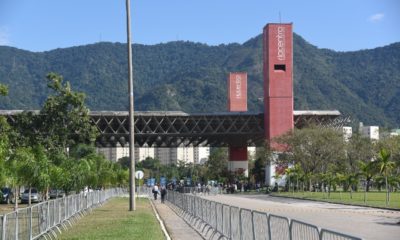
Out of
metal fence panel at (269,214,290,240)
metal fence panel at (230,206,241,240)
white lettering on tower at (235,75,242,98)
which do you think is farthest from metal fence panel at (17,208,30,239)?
white lettering on tower at (235,75,242,98)

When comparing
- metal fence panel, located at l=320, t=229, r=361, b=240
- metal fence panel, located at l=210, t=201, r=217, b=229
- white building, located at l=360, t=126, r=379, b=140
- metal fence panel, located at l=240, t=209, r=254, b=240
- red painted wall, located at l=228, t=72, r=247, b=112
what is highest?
red painted wall, located at l=228, t=72, r=247, b=112

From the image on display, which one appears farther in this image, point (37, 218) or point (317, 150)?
point (317, 150)

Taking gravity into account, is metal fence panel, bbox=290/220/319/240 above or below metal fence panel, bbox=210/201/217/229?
above

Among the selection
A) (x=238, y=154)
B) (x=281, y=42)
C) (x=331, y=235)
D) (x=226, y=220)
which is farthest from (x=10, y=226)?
(x=238, y=154)

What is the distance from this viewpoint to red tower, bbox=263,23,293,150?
87.1 meters

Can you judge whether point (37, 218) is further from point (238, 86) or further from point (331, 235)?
point (238, 86)

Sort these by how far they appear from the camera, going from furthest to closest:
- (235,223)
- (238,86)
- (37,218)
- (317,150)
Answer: (238,86) → (317,150) → (37,218) → (235,223)

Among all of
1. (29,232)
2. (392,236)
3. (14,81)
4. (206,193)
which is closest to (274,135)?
(206,193)

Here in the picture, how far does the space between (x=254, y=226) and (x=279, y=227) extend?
1890 millimetres

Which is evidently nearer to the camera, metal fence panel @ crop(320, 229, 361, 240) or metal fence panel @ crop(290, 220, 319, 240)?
metal fence panel @ crop(320, 229, 361, 240)

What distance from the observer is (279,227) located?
35.3 ft

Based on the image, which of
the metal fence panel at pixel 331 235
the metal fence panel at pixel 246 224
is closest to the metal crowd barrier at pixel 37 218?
the metal fence panel at pixel 246 224

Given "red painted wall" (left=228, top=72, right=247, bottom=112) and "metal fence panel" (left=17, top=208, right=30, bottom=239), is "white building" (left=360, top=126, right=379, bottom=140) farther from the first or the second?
"metal fence panel" (left=17, top=208, right=30, bottom=239)

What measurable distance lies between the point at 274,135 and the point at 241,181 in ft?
53.8
